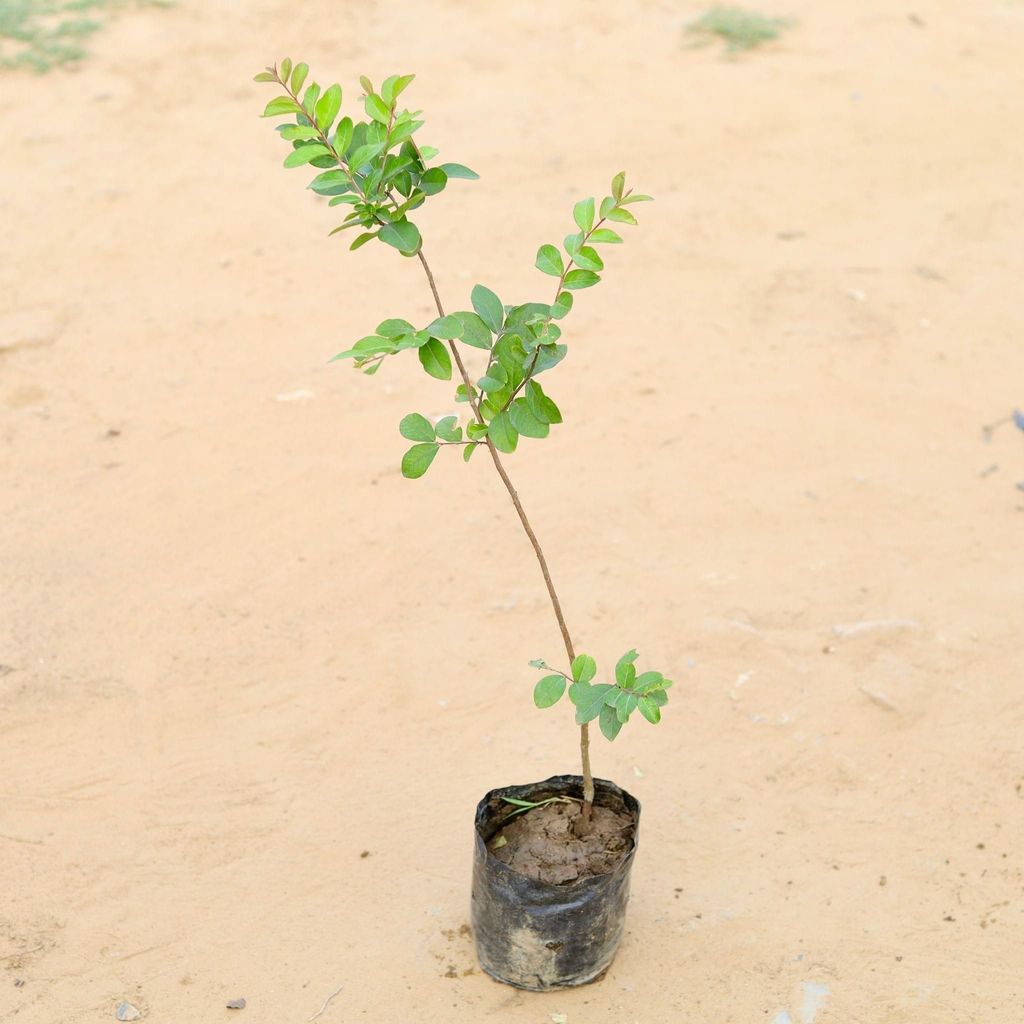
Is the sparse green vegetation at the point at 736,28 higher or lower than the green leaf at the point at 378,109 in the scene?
lower

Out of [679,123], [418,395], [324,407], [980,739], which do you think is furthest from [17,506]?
[679,123]

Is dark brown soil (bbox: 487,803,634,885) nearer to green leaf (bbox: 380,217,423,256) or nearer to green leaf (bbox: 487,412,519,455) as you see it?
green leaf (bbox: 487,412,519,455)

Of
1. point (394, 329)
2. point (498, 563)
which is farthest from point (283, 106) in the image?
point (498, 563)

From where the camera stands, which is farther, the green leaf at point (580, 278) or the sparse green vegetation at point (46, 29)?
the sparse green vegetation at point (46, 29)

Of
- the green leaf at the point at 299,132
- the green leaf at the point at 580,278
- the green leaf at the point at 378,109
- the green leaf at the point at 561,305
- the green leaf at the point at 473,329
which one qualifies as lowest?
the green leaf at the point at 473,329

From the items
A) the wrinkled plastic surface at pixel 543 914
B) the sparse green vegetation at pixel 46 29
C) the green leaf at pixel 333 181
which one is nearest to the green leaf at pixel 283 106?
the green leaf at pixel 333 181

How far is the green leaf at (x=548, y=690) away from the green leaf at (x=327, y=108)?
969 millimetres

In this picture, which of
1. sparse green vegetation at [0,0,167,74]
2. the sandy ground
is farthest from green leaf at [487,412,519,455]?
sparse green vegetation at [0,0,167,74]

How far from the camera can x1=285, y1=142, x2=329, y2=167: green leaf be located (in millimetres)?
1920

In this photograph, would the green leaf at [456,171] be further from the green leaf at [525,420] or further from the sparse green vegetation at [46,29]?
the sparse green vegetation at [46,29]

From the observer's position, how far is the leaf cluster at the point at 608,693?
7.15 ft

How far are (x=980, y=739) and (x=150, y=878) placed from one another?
1948mm

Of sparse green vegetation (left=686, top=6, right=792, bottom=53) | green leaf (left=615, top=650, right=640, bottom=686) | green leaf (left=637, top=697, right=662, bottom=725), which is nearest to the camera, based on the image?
green leaf (left=637, top=697, right=662, bottom=725)

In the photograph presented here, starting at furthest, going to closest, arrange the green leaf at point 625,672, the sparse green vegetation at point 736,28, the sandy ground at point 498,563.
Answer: the sparse green vegetation at point 736,28 → the sandy ground at point 498,563 → the green leaf at point 625,672
